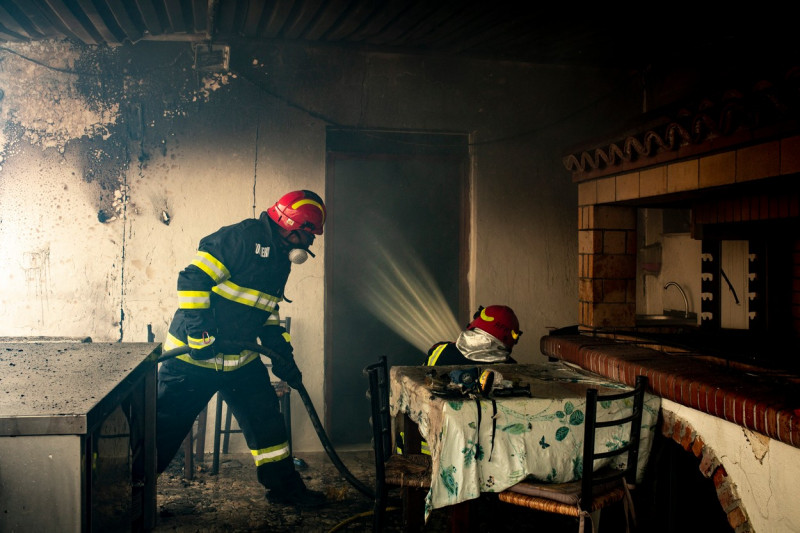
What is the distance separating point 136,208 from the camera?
18.7ft

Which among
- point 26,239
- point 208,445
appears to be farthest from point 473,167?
point 26,239

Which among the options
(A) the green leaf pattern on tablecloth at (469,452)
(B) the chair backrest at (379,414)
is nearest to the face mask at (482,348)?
(B) the chair backrest at (379,414)

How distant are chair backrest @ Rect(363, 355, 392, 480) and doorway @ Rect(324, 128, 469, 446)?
2.28 meters

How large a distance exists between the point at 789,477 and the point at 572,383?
1219mm

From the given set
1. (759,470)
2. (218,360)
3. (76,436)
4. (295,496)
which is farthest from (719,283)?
(76,436)

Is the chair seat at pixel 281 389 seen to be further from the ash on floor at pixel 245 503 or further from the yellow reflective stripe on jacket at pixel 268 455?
the yellow reflective stripe on jacket at pixel 268 455

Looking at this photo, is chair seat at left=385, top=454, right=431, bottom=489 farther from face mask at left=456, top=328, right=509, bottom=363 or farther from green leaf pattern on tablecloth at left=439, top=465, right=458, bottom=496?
face mask at left=456, top=328, right=509, bottom=363

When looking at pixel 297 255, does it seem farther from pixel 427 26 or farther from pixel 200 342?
pixel 427 26

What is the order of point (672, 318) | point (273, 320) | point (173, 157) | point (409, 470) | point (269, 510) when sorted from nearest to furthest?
point (409, 470), point (269, 510), point (273, 320), point (173, 157), point (672, 318)

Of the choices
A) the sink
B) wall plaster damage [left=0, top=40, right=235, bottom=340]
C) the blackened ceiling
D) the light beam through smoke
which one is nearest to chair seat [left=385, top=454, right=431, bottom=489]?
the light beam through smoke

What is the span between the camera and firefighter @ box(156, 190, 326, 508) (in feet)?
14.2

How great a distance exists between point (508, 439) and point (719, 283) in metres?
2.68

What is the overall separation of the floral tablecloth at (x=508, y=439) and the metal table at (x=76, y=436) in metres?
1.40

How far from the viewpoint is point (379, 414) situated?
3.63 metres
